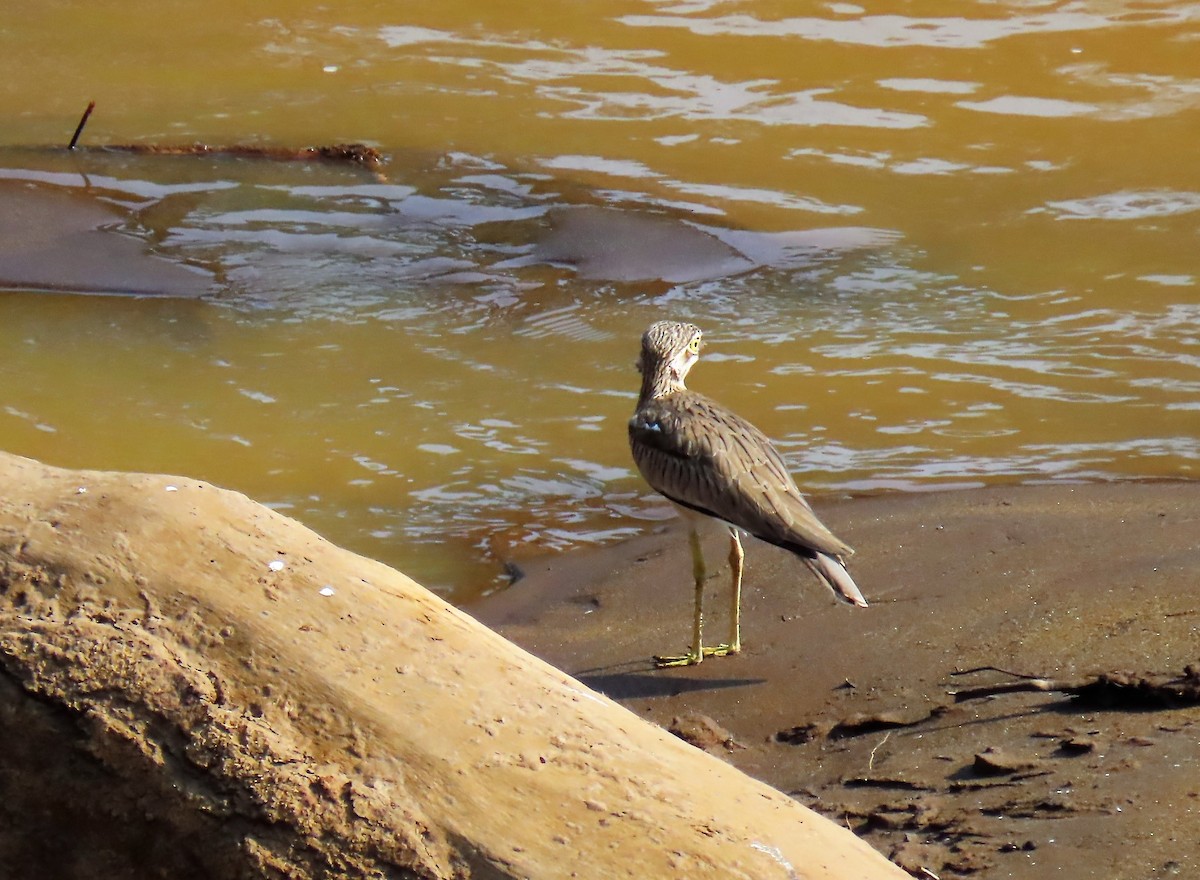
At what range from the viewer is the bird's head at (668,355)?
→ 21.6 feet

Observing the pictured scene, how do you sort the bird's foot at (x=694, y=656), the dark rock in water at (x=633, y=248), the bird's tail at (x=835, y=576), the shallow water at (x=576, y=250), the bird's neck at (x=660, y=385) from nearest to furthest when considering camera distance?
1. the bird's tail at (x=835, y=576)
2. the bird's foot at (x=694, y=656)
3. the bird's neck at (x=660, y=385)
4. the shallow water at (x=576, y=250)
5. the dark rock in water at (x=633, y=248)

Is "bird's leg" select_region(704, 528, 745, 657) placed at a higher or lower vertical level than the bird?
lower

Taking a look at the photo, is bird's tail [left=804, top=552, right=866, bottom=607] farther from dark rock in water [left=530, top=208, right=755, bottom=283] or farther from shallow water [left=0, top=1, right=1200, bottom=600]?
dark rock in water [left=530, top=208, right=755, bottom=283]

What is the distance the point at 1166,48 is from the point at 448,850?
496 inches

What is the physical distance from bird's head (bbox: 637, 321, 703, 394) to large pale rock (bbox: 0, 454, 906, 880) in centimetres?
325

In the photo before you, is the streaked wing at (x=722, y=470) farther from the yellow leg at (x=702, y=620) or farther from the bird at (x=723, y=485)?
the yellow leg at (x=702, y=620)

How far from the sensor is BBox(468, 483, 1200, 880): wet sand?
12.5 ft

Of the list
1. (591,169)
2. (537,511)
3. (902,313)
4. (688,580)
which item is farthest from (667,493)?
(591,169)

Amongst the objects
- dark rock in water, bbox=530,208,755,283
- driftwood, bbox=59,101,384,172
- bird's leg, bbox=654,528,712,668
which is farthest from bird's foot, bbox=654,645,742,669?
driftwood, bbox=59,101,384,172

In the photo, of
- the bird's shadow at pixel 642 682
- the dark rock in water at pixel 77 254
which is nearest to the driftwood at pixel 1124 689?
the bird's shadow at pixel 642 682

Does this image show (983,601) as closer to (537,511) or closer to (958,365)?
(537,511)

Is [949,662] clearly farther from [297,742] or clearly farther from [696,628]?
[297,742]

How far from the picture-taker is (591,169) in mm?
11133

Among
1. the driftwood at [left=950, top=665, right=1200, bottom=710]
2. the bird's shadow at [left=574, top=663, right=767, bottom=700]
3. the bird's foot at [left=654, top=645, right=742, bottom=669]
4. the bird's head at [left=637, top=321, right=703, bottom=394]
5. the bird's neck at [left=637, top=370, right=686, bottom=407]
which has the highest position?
the bird's head at [left=637, top=321, right=703, bottom=394]
